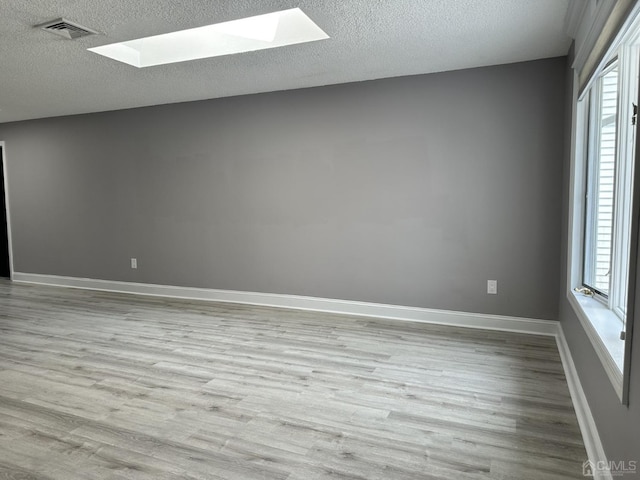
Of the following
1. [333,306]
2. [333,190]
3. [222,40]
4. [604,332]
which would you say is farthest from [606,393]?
[222,40]

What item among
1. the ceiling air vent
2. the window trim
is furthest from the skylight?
the window trim

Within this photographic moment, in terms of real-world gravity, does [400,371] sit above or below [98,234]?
below

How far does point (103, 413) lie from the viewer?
2.41 meters

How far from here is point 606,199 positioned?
2463 millimetres

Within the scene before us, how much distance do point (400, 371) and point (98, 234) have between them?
178 inches

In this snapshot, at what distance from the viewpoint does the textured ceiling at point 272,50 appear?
8.29 feet

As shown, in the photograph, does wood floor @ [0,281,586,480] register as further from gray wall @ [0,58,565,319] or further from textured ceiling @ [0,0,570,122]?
textured ceiling @ [0,0,570,122]

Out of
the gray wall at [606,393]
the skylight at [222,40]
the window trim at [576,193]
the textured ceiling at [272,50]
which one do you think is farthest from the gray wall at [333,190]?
the skylight at [222,40]

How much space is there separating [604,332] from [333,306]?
278 cm

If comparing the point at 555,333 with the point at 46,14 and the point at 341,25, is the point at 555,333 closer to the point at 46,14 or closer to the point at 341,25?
the point at 341,25

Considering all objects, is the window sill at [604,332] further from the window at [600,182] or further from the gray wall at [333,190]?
the gray wall at [333,190]

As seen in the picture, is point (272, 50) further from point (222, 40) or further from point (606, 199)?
point (606, 199)

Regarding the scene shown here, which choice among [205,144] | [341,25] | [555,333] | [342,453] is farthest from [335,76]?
[342,453]

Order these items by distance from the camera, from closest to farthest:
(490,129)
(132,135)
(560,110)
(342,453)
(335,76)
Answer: (342,453), (560,110), (490,129), (335,76), (132,135)
